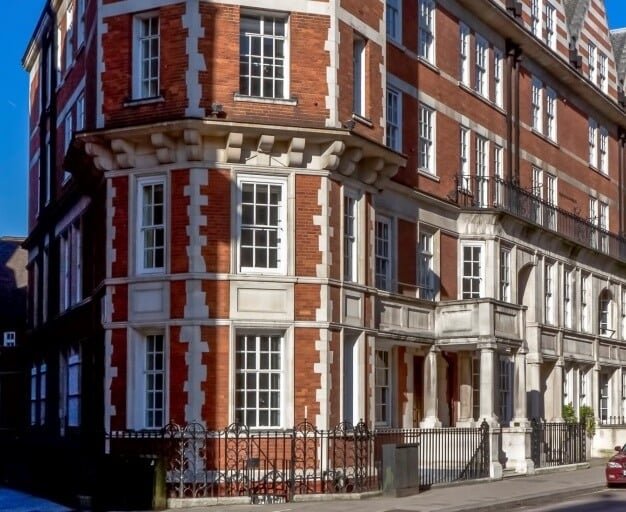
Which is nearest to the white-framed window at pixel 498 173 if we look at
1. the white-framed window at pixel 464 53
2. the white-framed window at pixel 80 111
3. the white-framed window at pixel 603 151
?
the white-framed window at pixel 464 53

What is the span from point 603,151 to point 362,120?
25.4 metres

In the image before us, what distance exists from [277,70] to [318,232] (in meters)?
3.83

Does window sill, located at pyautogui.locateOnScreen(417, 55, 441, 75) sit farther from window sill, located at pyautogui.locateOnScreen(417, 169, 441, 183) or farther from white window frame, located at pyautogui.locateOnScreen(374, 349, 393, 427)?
white window frame, located at pyautogui.locateOnScreen(374, 349, 393, 427)

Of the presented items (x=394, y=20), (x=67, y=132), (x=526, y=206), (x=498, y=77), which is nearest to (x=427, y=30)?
(x=394, y=20)

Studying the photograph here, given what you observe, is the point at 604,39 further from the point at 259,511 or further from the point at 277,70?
the point at 259,511

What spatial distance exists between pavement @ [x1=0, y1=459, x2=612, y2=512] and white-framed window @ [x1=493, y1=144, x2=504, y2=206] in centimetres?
986

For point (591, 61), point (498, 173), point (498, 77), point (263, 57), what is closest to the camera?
point (263, 57)

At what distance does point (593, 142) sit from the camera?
51.5 meters

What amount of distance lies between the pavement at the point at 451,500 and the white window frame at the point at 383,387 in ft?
10.2

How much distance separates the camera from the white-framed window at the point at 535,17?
45.6 metres

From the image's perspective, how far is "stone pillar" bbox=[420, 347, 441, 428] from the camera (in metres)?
35.0

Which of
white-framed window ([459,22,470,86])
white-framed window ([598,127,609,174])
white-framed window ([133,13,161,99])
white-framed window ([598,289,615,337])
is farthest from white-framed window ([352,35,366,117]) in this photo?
white-framed window ([598,127,609,174])

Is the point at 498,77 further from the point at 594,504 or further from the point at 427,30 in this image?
the point at 594,504

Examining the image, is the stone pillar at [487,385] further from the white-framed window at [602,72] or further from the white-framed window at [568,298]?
the white-framed window at [602,72]
